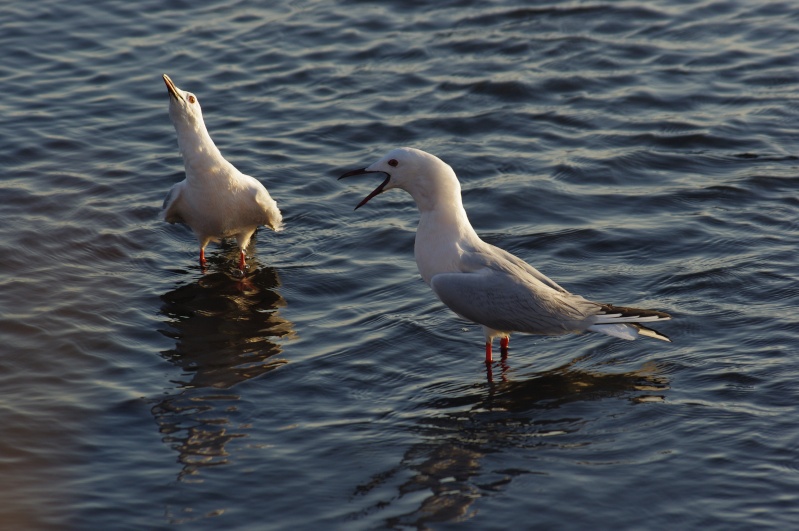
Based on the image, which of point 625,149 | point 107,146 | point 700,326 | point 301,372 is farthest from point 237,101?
point 700,326

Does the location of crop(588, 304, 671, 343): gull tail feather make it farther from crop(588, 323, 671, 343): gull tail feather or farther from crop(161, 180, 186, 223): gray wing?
crop(161, 180, 186, 223): gray wing

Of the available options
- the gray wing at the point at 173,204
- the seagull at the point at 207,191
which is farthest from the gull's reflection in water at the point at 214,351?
the gray wing at the point at 173,204

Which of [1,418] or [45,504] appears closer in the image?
[45,504]

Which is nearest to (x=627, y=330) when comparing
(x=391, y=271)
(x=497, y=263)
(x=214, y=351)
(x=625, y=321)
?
(x=625, y=321)

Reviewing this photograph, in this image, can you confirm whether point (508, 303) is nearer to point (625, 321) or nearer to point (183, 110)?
point (625, 321)

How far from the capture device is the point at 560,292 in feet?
27.4

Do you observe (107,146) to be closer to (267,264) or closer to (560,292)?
(267,264)

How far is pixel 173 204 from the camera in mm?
10102

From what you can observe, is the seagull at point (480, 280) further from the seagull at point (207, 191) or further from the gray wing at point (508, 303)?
the seagull at point (207, 191)

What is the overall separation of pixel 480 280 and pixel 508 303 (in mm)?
267

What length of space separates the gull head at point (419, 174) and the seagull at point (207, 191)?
1.97 metres

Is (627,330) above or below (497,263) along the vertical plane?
below

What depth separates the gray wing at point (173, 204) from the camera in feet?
33.0

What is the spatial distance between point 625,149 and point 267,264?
14.3 feet
